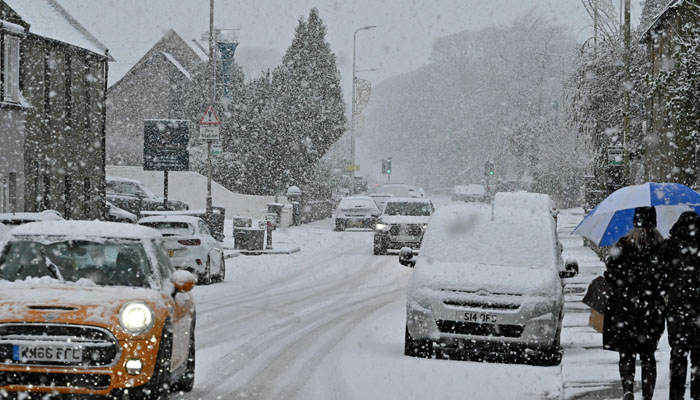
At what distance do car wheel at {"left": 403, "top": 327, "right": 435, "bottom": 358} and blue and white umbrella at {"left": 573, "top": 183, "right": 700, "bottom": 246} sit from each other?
7.79ft

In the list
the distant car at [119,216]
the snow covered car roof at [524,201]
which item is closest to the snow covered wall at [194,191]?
the distant car at [119,216]

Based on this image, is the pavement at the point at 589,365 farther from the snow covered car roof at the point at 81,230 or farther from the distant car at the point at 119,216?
the distant car at the point at 119,216

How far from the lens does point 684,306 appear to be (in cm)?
832

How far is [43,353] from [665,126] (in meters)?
27.0

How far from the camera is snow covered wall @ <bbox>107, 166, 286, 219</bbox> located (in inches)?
1979

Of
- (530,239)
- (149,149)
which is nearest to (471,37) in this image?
(149,149)

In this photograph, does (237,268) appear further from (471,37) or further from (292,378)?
(471,37)

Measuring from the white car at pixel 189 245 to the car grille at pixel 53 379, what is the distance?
13.5 metres

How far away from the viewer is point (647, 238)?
8.67 meters

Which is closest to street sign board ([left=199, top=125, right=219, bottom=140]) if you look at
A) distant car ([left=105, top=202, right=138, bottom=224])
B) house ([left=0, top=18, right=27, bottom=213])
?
house ([left=0, top=18, right=27, bottom=213])

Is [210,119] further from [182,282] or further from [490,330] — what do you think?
[182,282]

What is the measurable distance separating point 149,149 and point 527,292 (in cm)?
2312

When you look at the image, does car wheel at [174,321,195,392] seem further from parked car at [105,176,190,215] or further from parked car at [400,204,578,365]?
parked car at [105,176,190,215]

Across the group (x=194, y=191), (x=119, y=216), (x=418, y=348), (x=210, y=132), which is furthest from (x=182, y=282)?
(x=194, y=191)
